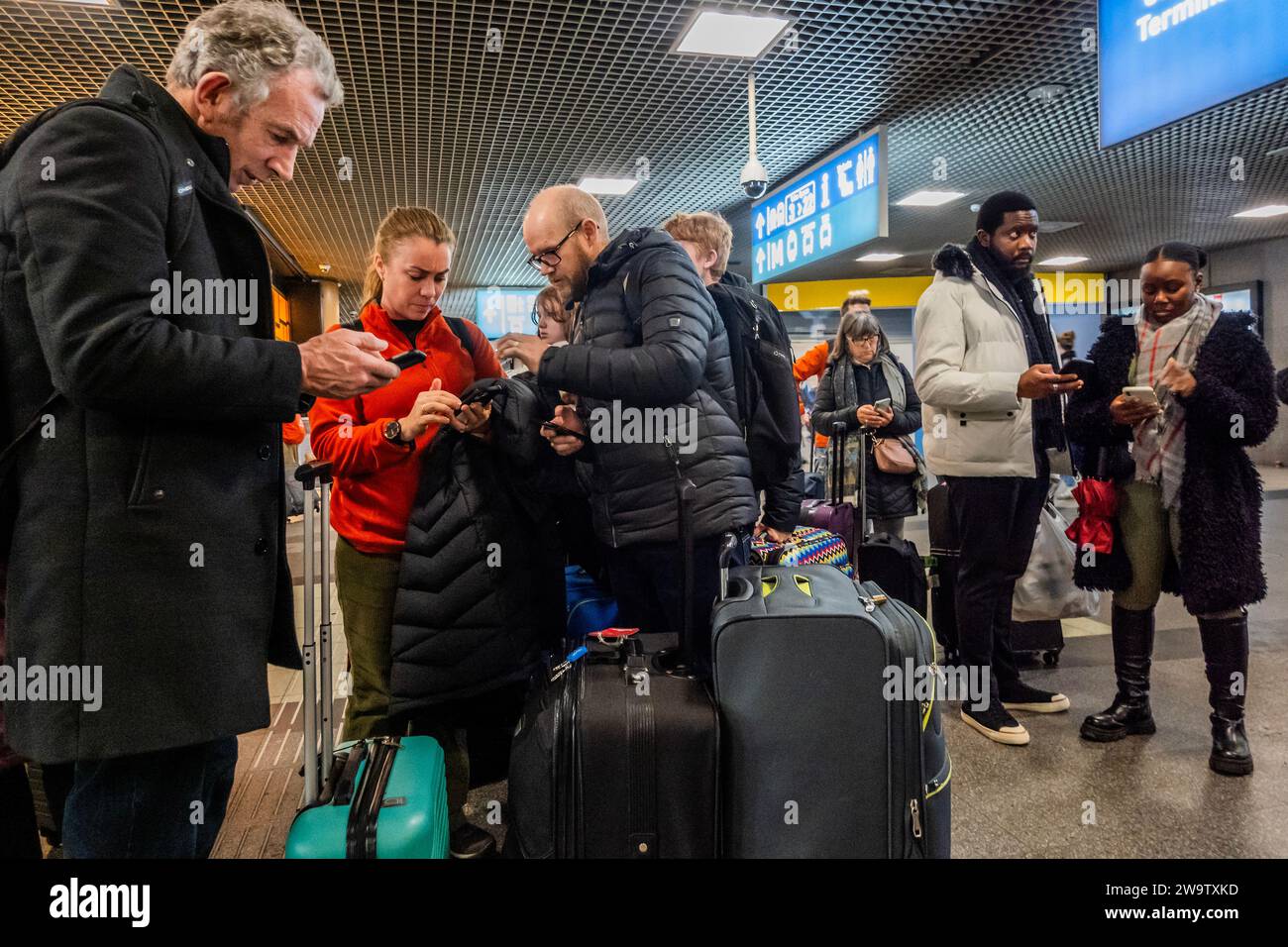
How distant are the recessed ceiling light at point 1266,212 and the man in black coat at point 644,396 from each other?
1117 centimetres

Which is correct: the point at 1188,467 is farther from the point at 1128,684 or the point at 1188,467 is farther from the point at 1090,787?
the point at 1090,787

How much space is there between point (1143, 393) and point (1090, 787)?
1125 mm

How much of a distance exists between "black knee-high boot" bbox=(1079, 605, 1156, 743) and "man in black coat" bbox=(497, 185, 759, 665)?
5.03ft

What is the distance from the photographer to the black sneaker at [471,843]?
73.3 inches

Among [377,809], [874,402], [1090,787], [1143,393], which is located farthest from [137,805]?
[874,402]

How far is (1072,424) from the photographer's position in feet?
8.29

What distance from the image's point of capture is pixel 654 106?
5375mm

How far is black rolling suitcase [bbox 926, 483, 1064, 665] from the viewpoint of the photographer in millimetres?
3178

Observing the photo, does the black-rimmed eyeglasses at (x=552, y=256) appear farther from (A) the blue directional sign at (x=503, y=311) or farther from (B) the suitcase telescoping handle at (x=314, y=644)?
(A) the blue directional sign at (x=503, y=311)

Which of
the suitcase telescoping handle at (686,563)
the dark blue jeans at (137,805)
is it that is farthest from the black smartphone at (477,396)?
the dark blue jeans at (137,805)

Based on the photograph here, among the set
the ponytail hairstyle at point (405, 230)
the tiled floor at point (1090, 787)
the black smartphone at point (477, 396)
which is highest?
the ponytail hairstyle at point (405, 230)

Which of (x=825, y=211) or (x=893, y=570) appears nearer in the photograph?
(x=893, y=570)
